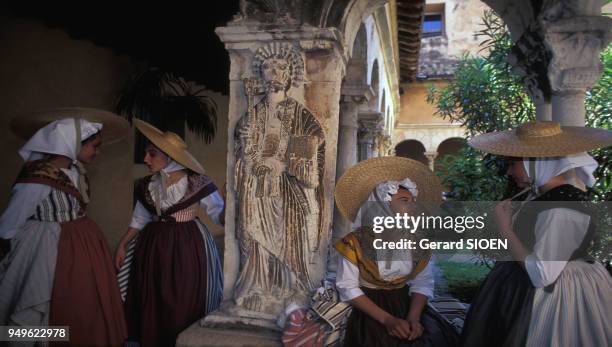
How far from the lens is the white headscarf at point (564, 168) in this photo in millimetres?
2254

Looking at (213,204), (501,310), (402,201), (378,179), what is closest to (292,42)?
(378,179)

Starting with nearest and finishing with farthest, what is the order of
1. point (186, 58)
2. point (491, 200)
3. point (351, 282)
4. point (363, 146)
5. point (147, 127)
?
1. point (351, 282)
2. point (147, 127)
3. point (491, 200)
4. point (186, 58)
5. point (363, 146)

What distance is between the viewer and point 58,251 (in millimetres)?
2701

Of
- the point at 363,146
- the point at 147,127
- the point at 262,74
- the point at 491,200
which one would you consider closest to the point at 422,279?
the point at 262,74

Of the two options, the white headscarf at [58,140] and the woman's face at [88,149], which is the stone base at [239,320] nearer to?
the white headscarf at [58,140]

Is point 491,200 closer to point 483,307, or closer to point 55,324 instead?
point 483,307

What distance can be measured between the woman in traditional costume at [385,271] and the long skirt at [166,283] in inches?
45.7

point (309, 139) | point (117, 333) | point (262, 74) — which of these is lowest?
point (117, 333)

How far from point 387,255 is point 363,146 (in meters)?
6.59

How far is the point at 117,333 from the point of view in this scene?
9.53 feet

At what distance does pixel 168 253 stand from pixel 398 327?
1630mm

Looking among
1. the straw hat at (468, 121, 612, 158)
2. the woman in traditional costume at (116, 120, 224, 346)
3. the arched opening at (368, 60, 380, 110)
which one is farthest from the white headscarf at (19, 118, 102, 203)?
the arched opening at (368, 60, 380, 110)

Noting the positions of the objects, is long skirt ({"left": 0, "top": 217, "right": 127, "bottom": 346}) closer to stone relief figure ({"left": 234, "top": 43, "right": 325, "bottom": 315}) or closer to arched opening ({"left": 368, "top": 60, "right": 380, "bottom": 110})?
stone relief figure ({"left": 234, "top": 43, "right": 325, "bottom": 315})

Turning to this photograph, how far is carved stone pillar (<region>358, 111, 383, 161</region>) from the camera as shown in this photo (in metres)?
8.77
